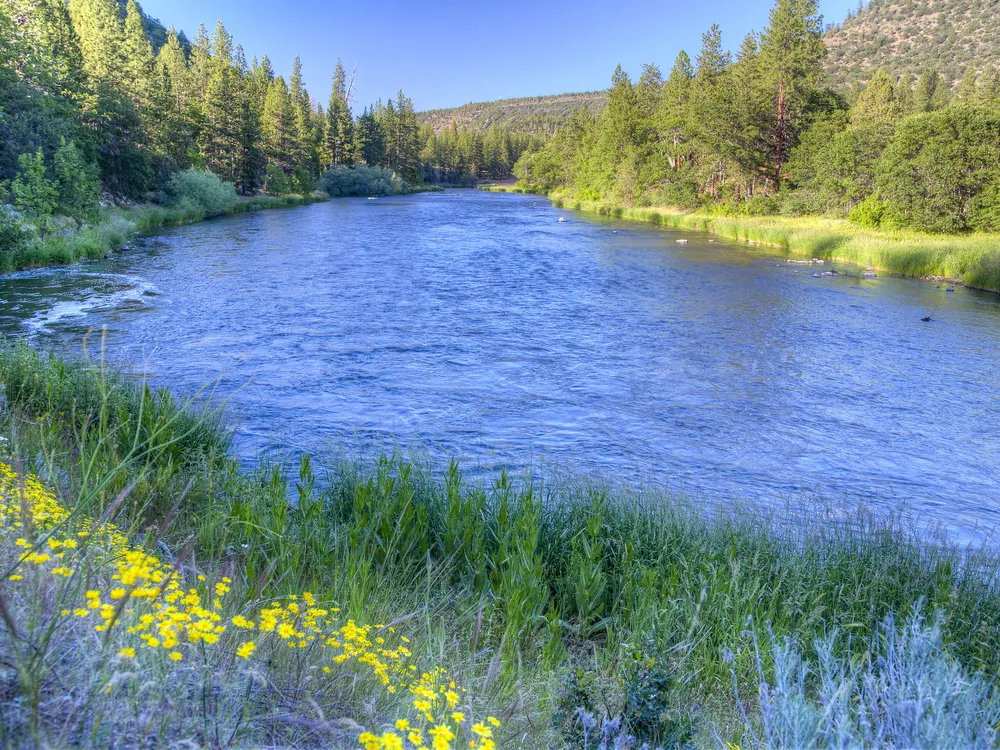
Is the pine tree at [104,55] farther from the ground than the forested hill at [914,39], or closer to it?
closer to it

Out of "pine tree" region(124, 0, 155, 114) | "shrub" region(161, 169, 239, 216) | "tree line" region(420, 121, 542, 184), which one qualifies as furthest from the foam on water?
"tree line" region(420, 121, 542, 184)

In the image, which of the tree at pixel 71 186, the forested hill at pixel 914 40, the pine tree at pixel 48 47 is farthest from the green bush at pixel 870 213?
the forested hill at pixel 914 40

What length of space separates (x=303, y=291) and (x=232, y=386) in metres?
9.18

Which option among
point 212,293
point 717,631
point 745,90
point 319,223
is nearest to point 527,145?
point 745,90

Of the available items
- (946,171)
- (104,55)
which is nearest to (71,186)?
(104,55)

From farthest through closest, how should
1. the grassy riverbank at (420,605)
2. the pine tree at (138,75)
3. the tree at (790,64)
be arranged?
the tree at (790,64) < the pine tree at (138,75) < the grassy riverbank at (420,605)

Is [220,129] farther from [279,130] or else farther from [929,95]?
[929,95]

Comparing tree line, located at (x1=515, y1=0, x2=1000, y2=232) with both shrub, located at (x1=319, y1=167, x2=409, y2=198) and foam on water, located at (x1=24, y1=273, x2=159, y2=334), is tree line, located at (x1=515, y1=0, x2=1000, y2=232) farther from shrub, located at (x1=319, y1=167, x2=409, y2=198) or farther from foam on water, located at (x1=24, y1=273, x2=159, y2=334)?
foam on water, located at (x1=24, y1=273, x2=159, y2=334)

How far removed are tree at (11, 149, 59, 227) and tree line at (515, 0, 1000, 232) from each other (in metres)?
31.9

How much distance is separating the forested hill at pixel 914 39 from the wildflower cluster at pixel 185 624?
5222 inches

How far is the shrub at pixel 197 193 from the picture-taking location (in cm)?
4100

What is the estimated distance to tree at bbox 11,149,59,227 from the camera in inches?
894

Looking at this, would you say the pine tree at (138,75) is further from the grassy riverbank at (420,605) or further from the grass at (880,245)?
the grassy riverbank at (420,605)

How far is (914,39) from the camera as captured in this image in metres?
146
